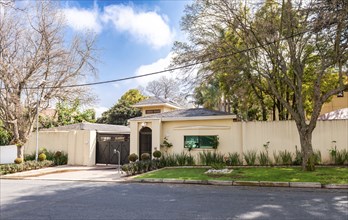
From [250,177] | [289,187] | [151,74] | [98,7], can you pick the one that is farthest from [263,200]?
[151,74]

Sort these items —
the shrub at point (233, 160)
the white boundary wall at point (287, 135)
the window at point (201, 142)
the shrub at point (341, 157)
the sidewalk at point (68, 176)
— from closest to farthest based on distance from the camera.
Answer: the sidewalk at point (68, 176) → the shrub at point (341, 157) → the white boundary wall at point (287, 135) → the shrub at point (233, 160) → the window at point (201, 142)

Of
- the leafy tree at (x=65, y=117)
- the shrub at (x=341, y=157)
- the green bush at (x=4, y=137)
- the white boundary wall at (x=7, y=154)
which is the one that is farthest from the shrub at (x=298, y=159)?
the leafy tree at (x=65, y=117)

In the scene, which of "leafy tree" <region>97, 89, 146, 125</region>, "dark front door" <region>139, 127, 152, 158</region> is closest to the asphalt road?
"dark front door" <region>139, 127, 152, 158</region>

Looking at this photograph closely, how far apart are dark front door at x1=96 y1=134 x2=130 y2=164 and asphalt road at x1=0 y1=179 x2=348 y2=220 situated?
9535 millimetres

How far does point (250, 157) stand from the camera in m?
16.3

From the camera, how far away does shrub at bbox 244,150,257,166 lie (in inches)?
636

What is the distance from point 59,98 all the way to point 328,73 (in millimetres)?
18050

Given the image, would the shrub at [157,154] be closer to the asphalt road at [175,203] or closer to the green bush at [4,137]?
the asphalt road at [175,203]

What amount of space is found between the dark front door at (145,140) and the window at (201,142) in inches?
99.5

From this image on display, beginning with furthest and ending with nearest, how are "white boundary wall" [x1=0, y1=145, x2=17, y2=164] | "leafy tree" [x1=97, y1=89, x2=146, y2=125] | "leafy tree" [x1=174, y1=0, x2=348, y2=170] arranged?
"leafy tree" [x1=97, y1=89, x2=146, y2=125], "white boundary wall" [x1=0, y1=145, x2=17, y2=164], "leafy tree" [x1=174, y1=0, x2=348, y2=170]

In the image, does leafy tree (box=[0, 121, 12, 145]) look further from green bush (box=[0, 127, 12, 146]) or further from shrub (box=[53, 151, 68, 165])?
shrub (box=[53, 151, 68, 165])

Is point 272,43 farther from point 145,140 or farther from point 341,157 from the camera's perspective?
point 145,140

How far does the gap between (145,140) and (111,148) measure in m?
3.08

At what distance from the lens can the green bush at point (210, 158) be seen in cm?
1658
